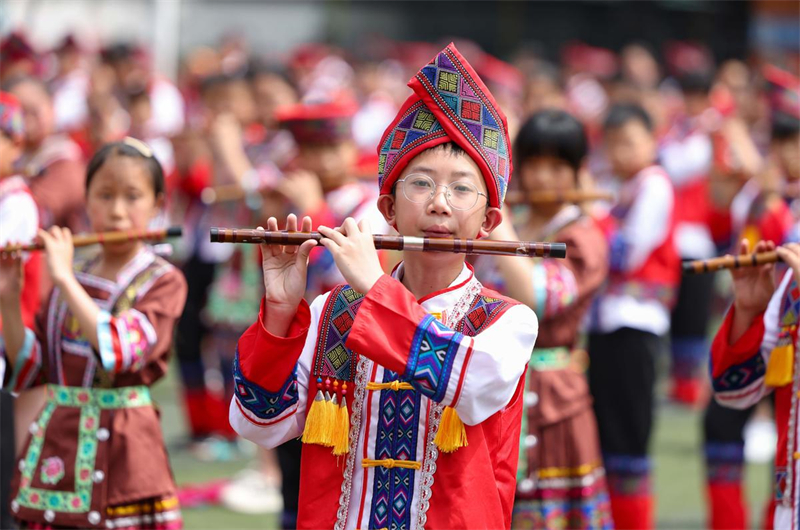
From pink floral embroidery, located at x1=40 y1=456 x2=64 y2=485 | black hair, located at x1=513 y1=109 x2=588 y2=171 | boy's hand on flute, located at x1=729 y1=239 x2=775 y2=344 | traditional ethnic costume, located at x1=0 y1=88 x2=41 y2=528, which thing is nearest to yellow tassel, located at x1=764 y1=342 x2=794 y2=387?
boy's hand on flute, located at x1=729 y1=239 x2=775 y2=344

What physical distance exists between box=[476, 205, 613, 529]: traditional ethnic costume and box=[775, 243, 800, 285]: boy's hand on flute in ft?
3.46

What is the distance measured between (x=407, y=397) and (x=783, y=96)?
11.6 feet

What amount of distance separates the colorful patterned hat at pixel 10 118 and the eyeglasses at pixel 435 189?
2340mm

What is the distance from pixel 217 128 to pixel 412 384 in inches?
185

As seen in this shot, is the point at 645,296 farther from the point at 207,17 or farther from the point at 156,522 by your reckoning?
the point at 207,17

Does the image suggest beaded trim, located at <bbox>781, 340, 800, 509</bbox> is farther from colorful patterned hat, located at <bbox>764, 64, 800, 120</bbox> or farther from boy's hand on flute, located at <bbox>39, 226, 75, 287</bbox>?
colorful patterned hat, located at <bbox>764, 64, 800, 120</bbox>

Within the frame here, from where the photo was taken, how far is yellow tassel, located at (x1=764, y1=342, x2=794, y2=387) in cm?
312

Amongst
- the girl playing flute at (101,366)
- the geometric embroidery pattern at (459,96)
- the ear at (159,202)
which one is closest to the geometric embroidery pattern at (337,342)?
the geometric embroidery pattern at (459,96)

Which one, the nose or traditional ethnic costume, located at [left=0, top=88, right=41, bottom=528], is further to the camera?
traditional ethnic costume, located at [left=0, top=88, right=41, bottom=528]

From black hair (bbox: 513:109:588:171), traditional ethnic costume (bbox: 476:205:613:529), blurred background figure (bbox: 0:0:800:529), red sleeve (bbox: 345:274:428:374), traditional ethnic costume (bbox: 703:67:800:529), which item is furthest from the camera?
traditional ethnic costume (bbox: 703:67:800:529)

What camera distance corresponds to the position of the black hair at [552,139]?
4.19 metres

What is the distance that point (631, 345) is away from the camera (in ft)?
16.9

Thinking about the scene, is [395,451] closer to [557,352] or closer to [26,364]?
[26,364]

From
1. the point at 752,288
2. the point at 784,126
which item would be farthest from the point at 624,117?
the point at 752,288
